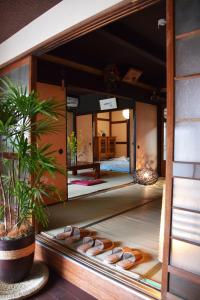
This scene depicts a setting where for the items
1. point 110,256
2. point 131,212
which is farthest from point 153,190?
point 110,256

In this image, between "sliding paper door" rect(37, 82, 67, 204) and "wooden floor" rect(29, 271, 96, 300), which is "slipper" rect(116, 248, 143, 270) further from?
"sliding paper door" rect(37, 82, 67, 204)

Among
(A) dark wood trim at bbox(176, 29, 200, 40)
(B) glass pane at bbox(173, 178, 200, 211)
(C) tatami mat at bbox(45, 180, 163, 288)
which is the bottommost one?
(C) tatami mat at bbox(45, 180, 163, 288)

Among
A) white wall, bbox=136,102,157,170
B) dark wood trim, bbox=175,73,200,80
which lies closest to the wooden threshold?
dark wood trim, bbox=175,73,200,80

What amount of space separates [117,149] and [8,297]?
396 inches

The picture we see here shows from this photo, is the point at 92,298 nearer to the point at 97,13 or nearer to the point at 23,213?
the point at 23,213

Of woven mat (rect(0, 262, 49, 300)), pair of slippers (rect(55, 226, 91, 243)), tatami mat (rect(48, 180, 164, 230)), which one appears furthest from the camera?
tatami mat (rect(48, 180, 164, 230))

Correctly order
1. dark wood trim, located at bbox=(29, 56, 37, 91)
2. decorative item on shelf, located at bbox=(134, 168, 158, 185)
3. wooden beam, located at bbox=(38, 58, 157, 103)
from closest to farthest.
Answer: dark wood trim, located at bbox=(29, 56, 37, 91) < wooden beam, located at bbox=(38, 58, 157, 103) < decorative item on shelf, located at bbox=(134, 168, 158, 185)

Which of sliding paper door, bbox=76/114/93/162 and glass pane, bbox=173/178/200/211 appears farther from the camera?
→ sliding paper door, bbox=76/114/93/162

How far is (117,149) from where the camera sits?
11.7 m

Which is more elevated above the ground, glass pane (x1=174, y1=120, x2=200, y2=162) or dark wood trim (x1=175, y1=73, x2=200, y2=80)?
dark wood trim (x1=175, y1=73, x2=200, y2=80)

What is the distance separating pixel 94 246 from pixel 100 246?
0.06 meters

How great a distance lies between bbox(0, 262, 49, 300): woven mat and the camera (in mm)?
1852

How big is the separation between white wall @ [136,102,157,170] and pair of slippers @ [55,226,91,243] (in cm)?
402

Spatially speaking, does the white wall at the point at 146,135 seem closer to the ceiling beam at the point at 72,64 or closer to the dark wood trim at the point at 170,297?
the ceiling beam at the point at 72,64
